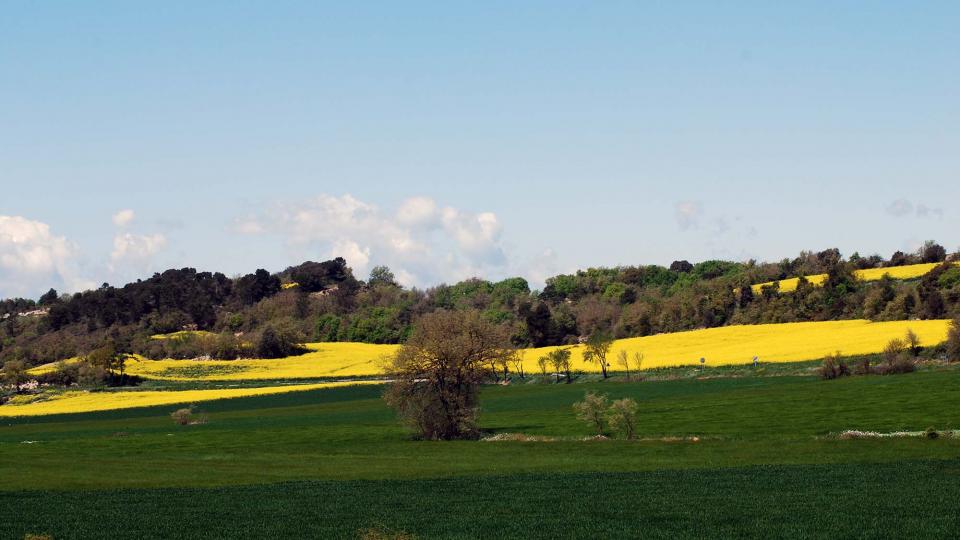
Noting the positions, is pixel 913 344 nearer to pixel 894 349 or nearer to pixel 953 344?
pixel 894 349

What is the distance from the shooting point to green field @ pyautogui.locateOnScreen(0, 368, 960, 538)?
2939 cm

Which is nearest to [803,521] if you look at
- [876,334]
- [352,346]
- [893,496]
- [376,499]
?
[893,496]

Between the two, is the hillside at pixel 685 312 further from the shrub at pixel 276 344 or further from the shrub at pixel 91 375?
the shrub at pixel 91 375

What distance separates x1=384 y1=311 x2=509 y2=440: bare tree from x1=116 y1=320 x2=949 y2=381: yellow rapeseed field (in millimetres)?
24182

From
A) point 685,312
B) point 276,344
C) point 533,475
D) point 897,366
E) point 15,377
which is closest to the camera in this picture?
point 533,475

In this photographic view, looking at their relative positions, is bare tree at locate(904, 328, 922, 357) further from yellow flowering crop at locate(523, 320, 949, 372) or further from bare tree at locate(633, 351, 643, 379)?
bare tree at locate(633, 351, 643, 379)

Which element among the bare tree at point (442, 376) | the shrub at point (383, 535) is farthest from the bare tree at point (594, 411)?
the shrub at point (383, 535)

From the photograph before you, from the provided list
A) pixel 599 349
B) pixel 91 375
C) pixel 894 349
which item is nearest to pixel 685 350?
pixel 599 349

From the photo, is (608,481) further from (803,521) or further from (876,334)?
(876,334)

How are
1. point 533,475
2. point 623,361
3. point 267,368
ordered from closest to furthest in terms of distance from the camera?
point 533,475 < point 623,361 < point 267,368

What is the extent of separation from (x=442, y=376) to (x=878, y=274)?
101068 mm

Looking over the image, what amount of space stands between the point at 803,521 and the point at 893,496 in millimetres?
4925

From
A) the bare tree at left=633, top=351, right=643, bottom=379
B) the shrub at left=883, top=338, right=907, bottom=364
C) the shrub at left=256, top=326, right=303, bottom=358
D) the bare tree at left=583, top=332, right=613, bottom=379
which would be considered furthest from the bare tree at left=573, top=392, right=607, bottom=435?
the shrub at left=256, top=326, right=303, bottom=358

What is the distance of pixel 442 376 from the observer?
2544 inches
